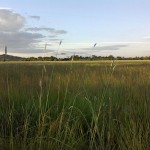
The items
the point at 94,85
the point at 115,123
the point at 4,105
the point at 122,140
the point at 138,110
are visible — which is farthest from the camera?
the point at 94,85

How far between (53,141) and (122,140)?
0.62 m

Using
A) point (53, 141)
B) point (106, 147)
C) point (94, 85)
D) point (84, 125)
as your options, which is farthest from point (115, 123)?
point (94, 85)

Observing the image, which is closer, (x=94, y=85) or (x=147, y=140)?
(x=147, y=140)

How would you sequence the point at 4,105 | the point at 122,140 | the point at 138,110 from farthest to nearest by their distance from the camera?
the point at 4,105 < the point at 138,110 < the point at 122,140

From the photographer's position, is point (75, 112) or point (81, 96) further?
point (81, 96)

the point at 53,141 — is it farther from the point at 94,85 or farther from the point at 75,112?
the point at 94,85

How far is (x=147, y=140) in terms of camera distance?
3162 millimetres

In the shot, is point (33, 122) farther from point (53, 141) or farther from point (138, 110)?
point (138, 110)

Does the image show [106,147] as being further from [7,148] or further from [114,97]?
[114,97]

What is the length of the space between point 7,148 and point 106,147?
32.6 inches

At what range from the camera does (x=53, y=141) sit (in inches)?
124

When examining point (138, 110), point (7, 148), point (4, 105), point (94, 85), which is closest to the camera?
point (7, 148)

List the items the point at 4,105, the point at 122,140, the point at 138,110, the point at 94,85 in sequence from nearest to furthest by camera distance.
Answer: the point at 122,140
the point at 138,110
the point at 4,105
the point at 94,85

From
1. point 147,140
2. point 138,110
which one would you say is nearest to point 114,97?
point 138,110
